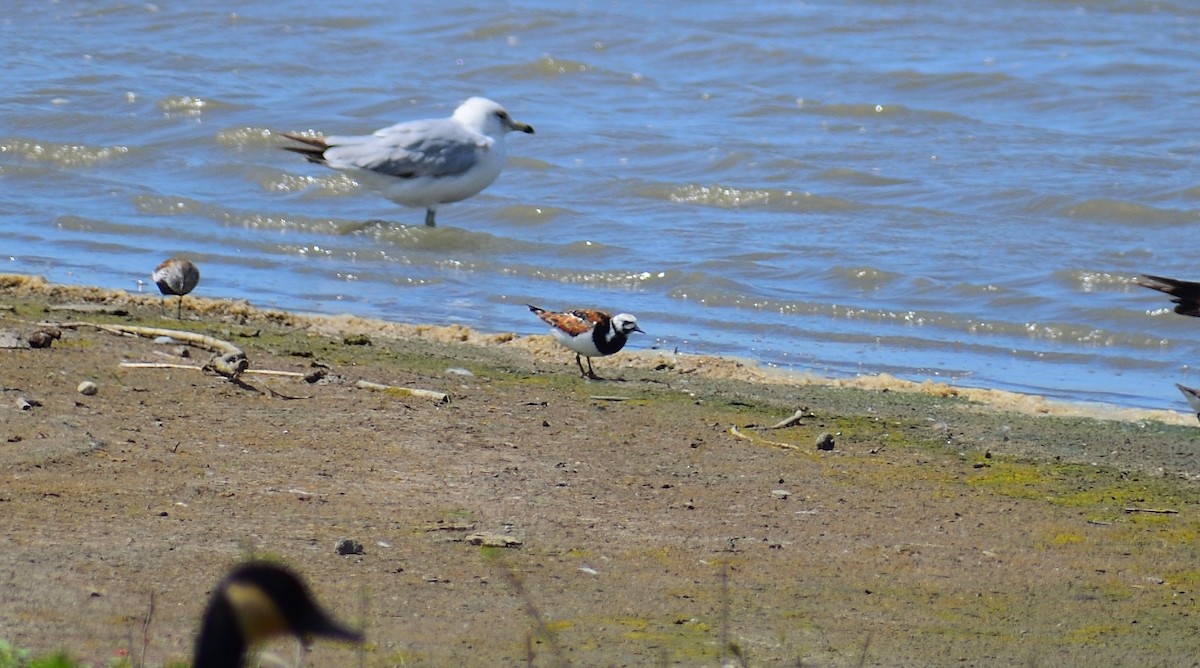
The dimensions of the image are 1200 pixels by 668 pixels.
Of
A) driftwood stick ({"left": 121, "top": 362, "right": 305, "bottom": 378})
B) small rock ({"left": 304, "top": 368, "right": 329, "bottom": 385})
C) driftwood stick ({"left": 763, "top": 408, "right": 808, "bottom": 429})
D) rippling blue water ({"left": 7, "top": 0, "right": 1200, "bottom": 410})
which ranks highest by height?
driftwood stick ({"left": 121, "top": 362, "right": 305, "bottom": 378})

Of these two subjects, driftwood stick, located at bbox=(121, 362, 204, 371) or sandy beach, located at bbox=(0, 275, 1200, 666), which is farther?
driftwood stick, located at bbox=(121, 362, 204, 371)

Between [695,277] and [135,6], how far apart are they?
12921 millimetres

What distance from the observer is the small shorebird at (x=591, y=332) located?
844cm

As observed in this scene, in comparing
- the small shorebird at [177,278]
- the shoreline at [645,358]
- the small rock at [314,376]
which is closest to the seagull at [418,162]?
the shoreline at [645,358]

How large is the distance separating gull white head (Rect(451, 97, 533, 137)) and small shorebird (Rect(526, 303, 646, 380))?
5924 mm

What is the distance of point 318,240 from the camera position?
13000 millimetres

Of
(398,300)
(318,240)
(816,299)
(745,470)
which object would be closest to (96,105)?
(318,240)


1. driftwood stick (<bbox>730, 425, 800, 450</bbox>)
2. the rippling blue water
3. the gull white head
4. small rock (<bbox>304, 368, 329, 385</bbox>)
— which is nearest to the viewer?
driftwood stick (<bbox>730, 425, 800, 450</bbox>)

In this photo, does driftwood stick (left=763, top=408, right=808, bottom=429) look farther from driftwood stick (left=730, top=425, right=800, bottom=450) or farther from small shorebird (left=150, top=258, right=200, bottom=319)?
small shorebird (left=150, top=258, right=200, bottom=319)

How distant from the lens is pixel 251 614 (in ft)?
8.39

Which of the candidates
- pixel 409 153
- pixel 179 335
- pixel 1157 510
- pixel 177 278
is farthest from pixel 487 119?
pixel 1157 510

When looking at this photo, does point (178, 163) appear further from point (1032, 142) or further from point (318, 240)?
point (1032, 142)

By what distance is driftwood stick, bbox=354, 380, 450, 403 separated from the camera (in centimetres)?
706

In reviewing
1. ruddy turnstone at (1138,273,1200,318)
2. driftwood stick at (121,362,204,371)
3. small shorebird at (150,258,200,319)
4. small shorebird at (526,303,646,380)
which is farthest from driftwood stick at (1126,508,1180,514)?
small shorebird at (150,258,200,319)
